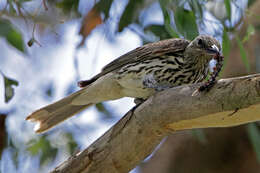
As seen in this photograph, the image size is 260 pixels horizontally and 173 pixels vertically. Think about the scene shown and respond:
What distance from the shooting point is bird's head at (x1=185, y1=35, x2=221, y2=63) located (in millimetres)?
3197

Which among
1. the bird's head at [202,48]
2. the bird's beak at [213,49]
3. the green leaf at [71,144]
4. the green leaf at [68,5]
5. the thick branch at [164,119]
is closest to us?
the thick branch at [164,119]

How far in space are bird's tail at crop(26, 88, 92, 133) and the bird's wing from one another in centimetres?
20

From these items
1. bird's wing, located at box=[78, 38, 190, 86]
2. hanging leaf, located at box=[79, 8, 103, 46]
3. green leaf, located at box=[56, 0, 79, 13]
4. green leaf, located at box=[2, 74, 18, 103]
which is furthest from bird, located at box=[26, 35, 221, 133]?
green leaf, located at box=[56, 0, 79, 13]

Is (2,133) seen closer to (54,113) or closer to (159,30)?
(54,113)

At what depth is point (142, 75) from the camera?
3.29 m

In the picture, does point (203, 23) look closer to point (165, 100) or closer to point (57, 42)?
point (165, 100)

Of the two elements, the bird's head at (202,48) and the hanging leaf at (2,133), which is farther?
the hanging leaf at (2,133)

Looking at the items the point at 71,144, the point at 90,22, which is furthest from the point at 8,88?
the point at 71,144

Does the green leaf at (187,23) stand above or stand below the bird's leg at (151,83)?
above

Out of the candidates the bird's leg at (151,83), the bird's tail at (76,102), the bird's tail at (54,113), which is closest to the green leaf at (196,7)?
the bird's leg at (151,83)

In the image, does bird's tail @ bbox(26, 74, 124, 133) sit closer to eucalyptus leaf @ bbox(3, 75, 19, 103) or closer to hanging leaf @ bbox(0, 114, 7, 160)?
hanging leaf @ bbox(0, 114, 7, 160)

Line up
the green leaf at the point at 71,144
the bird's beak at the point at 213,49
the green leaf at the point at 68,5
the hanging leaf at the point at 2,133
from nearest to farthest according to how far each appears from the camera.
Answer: the bird's beak at the point at 213,49 < the hanging leaf at the point at 2,133 < the green leaf at the point at 68,5 < the green leaf at the point at 71,144

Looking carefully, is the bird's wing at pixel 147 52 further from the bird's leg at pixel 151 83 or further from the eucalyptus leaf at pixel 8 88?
the eucalyptus leaf at pixel 8 88

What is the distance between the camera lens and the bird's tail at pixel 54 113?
134 inches
